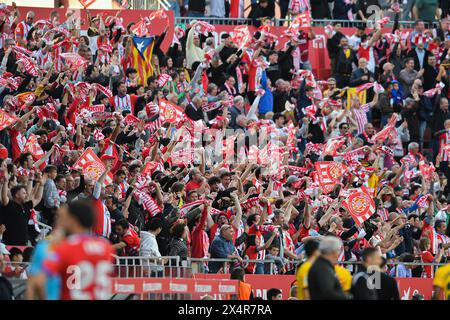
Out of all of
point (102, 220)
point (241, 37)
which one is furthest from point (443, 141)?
point (102, 220)

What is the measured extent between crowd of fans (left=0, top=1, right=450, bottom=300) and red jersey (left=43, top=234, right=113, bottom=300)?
4655 millimetres

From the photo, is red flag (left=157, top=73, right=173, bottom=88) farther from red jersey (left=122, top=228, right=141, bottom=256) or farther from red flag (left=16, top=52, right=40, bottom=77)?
red jersey (left=122, top=228, right=141, bottom=256)

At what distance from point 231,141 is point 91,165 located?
4.43 metres

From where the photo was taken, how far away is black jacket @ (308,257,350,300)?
12.3 metres

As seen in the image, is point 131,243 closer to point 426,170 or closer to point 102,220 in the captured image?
point 102,220

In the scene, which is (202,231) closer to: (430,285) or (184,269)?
(184,269)

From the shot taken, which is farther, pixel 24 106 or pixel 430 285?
pixel 24 106

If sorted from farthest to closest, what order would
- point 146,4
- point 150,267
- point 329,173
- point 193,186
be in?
point 146,4 < point 329,173 < point 193,186 < point 150,267

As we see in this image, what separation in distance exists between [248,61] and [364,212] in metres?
6.99

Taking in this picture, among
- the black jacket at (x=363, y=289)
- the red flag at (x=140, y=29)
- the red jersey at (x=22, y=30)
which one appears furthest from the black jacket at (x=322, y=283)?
the red flag at (x=140, y=29)

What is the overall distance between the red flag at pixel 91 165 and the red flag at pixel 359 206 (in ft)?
12.3

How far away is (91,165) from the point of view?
1959 centimetres

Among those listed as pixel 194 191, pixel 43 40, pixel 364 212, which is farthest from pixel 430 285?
pixel 43 40

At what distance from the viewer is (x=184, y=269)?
16859 millimetres
